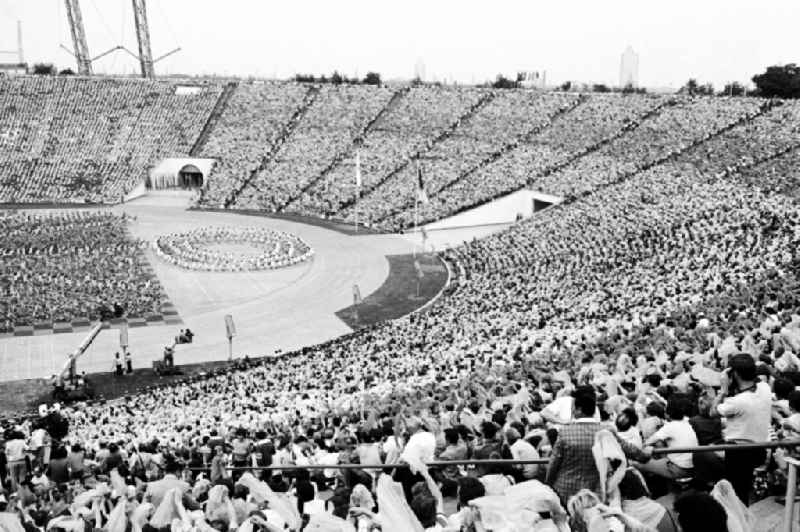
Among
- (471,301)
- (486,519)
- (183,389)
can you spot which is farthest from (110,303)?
(486,519)

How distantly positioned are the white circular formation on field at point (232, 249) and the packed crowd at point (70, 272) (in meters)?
2.37

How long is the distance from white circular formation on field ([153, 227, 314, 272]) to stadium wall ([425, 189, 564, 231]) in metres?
11.5

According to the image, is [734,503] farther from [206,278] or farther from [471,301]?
[206,278]

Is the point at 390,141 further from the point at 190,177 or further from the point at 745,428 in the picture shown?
the point at 745,428

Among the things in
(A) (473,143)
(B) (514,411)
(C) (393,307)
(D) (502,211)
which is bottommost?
(C) (393,307)

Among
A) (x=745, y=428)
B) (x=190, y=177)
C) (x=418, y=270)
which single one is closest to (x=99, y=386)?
(x=418, y=270)

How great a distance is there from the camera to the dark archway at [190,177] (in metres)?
74.6

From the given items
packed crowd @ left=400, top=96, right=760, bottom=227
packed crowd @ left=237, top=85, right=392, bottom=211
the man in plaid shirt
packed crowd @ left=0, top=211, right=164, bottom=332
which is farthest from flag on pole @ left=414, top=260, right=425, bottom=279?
the man in plaid shirt

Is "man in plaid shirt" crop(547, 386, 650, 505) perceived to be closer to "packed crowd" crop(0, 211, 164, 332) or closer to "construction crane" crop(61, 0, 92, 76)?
"packed crowd" crop(0, 211, 164, 332)

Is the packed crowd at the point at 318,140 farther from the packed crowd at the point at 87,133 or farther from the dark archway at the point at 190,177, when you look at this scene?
the packed crowd at the point at 87,133

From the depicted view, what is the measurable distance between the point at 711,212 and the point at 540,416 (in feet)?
109

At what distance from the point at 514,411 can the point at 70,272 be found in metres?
Answer: 36.4

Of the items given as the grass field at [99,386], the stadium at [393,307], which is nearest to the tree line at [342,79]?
the stadium at [393,307]

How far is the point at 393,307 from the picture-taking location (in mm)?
39031
